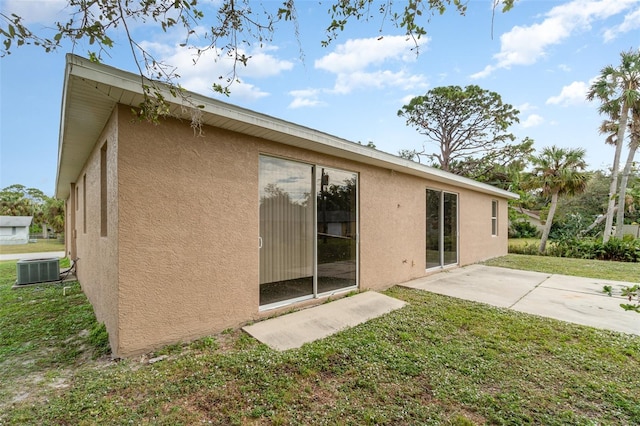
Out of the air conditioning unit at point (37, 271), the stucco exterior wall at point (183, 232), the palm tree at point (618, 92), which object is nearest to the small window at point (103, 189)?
the stucco exterior wall at point (183, 232)

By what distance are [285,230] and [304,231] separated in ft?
1.30

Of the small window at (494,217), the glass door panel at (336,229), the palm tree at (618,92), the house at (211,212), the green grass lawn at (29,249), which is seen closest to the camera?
the house at (211,212)

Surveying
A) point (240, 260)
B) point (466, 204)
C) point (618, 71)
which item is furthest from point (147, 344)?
point (618, 71)

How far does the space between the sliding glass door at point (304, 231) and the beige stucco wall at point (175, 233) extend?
9.5 inches

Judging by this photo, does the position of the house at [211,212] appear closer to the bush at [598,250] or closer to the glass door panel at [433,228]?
the glass door panel at [433,228]

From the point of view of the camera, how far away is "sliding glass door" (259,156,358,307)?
430 cm

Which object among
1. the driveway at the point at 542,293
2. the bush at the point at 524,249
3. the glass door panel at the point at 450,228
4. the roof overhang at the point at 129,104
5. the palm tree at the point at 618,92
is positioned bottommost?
the bush at the point at 524,249

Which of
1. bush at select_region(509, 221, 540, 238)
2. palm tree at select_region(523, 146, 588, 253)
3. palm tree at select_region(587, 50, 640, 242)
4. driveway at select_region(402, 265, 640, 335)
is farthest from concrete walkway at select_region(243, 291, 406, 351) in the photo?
bush at select_region(509, 221, 540, 238)

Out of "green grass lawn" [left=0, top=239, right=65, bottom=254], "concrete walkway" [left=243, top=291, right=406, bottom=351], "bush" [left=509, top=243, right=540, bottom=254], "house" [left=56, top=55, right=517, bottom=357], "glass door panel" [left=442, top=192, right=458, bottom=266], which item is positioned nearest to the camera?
"house" [left=56, top=55, right=517, bottom=357]

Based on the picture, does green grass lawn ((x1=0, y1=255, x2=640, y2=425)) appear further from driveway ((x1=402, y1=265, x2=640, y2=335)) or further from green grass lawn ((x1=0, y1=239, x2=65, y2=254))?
green grass lawn ((x1=0, y1=239, x2=65, y2=254))

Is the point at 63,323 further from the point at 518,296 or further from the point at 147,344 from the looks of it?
the point at 518,296

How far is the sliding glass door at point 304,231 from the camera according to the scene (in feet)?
14.1

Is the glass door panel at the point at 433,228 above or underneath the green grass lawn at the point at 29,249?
above

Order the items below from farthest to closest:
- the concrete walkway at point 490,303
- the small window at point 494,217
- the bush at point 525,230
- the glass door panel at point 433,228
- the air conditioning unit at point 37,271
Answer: the bush at point 525,230, the small window at point 494,217, the glass door panel at point 433,228, the air conditioning unit at point 37,271, the concrete walkway at point 490,303
